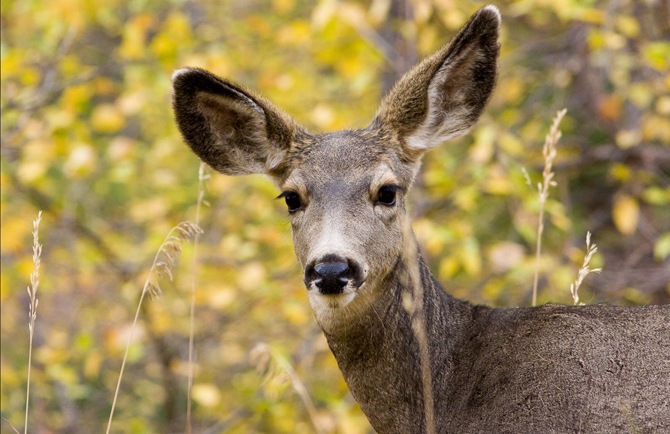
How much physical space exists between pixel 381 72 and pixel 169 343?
3.99m

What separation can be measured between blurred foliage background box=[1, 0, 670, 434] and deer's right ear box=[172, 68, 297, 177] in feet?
5.67

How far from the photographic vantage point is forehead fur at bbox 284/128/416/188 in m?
3.72

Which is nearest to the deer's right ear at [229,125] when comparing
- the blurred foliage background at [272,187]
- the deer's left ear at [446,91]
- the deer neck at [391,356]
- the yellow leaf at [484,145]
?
the deer's left ear at [446,91]

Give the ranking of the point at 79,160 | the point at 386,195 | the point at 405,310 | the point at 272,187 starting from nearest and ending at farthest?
the point at 405,310 < the point at 386,195 < the point at 79,160 < the point at 272,187

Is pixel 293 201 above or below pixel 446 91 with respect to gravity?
below

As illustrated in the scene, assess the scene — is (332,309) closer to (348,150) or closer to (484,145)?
(348,150)

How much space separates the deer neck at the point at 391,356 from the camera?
3404 mm

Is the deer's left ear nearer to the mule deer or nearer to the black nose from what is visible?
the mule deer

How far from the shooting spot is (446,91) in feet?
13.5

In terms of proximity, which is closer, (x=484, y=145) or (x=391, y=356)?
(x=391, y=356)

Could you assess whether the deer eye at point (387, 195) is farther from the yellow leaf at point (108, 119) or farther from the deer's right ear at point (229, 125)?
the yellow leaf at point (108, 119)

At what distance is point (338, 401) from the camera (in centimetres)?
630

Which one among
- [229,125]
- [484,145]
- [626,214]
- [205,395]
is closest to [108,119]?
[205,395]

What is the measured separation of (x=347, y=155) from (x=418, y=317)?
3.12 ft
